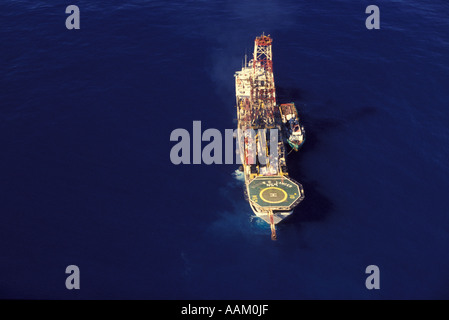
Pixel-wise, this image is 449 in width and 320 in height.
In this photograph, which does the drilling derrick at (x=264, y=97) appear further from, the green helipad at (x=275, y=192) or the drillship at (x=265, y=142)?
the green helipad at (x=275, y=192)

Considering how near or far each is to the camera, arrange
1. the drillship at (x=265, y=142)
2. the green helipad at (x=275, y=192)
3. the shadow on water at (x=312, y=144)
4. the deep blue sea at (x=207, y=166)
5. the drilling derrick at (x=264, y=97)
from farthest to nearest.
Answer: the drilling derrick at (x=264, y=97)
the shadow on water at (x=312, y=144)
the drillship at (x=265, y=142)
the green helipad at (x=275, y=192)
the deep blue sea at (x=207, y=166)

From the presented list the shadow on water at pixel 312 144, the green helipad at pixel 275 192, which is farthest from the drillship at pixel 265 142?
the shadow on water at pixel 312 144

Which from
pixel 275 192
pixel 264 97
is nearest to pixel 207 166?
pixel 275 192

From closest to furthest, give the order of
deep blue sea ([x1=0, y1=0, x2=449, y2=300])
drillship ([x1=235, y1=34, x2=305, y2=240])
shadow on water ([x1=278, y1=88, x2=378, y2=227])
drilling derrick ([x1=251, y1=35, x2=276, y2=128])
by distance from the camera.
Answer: deep blue sea ([x1=0, y1=0, x2=449, y2=300]), drillship ([x1=235, y1=34, x2=305, y2=240]), shadow on water ([x1=278, y1=88, x2=378, y2=227]), drilling derrick ([x1=251, y1=35, x2=276, y2=128])

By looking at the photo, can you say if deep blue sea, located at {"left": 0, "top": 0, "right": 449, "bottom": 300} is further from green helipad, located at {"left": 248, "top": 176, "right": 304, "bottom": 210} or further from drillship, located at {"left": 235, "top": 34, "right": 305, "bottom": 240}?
green helipad, located at {"left": 248, "top": 176, "right": 304, "bottom": 210}

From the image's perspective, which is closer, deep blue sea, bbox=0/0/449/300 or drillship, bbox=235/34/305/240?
deep blue sea, bbox=0/0/449/300

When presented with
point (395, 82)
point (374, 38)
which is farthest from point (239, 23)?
point (395, 82)

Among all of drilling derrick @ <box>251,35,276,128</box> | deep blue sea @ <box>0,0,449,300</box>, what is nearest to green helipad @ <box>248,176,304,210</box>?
deep blue sea @ <box>0,0,449,300</box>

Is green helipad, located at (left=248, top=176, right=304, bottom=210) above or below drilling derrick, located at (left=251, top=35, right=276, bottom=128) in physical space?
below
